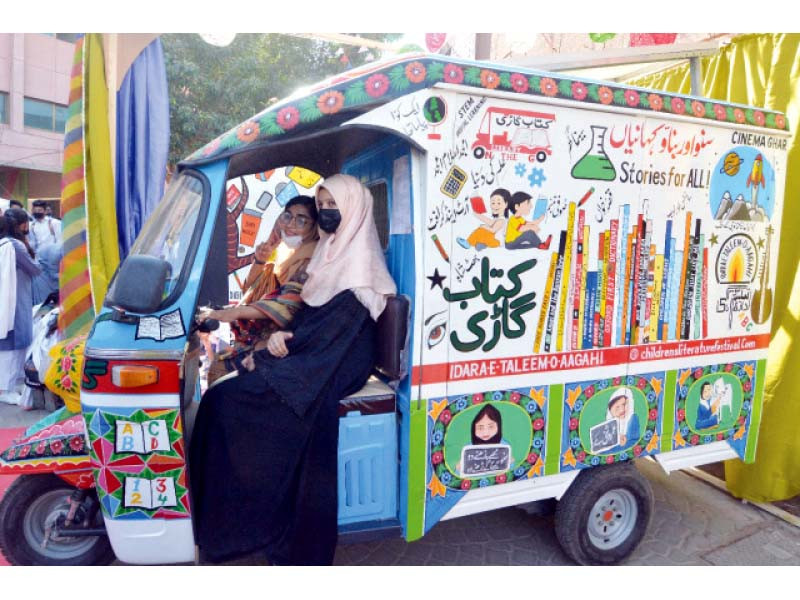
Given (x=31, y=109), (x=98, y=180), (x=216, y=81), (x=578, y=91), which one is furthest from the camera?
(x=31, y=109)

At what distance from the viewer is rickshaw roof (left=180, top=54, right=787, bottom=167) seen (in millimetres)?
2629

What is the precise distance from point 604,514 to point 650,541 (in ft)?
2.23

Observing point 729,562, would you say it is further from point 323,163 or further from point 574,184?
point 323,163

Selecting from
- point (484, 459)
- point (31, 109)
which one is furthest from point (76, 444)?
point (31, 109)

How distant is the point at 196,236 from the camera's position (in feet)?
9.00

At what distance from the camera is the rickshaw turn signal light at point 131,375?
2.53 meters

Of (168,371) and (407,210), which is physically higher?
(407,210)

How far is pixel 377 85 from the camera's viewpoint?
104 inches

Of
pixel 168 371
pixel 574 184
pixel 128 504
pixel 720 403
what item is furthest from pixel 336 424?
pixel 720 403

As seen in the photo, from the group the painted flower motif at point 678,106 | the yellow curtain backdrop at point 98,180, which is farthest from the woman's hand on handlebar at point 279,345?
the painted flower motif at point 678,106

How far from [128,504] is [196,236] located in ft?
4.18

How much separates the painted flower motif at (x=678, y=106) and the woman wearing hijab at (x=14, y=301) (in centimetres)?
625

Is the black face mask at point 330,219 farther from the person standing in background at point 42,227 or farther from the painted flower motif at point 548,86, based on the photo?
the person standing in background at point 42,227

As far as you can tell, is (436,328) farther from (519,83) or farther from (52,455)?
(52,455)
